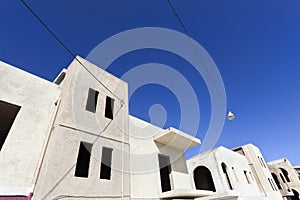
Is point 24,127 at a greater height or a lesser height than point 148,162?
greater

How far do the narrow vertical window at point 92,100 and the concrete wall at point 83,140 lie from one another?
5.7 inches

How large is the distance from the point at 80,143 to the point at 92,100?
82.5 inches

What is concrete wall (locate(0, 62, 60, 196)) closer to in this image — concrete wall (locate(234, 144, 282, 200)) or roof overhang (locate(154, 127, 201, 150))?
roof overhang (locate(154, 127, 201, 150))

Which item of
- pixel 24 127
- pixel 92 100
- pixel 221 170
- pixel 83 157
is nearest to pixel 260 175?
pixel 221 170

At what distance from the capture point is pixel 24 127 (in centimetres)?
A: 513

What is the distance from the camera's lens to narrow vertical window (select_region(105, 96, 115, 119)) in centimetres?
749

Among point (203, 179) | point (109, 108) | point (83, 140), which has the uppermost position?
point (109, 108)

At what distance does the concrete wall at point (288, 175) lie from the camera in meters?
25.3

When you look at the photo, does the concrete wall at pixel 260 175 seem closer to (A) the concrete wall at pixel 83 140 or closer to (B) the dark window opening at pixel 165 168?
(B) the dark window opening at pixel 165 168

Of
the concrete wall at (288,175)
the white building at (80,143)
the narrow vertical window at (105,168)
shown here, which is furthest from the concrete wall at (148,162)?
the concrete wall at (288,175)

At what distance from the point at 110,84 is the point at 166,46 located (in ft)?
11.3

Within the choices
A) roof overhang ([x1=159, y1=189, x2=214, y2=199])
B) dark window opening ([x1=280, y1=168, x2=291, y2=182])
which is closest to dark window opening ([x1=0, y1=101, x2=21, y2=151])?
roof overhang ([x1=159, y1=189, x2=214, y2=199])

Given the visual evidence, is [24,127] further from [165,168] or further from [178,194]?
[165,168]

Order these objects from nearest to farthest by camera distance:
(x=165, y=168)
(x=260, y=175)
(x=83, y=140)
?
(x=83, y=140)
(x=165, y=168)
(x=260, y=175)
